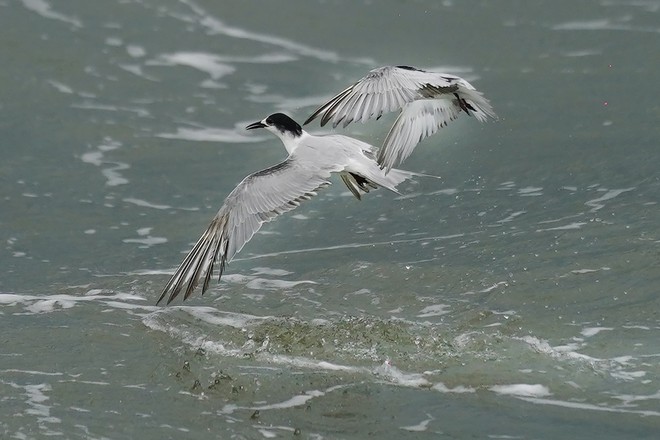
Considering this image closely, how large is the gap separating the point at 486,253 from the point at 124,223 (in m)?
2.70

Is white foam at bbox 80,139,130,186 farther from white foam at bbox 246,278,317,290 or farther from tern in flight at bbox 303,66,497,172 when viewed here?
tern in flight at bbox 303,66,497,172

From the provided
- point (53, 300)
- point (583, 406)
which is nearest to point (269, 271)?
point (53, 300)

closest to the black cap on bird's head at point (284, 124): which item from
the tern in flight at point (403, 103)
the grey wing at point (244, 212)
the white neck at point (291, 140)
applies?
the white neck at point (291, 140)

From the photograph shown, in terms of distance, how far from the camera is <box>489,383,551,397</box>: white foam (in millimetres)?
6051

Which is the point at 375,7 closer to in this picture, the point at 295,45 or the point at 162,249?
the point at 295,45

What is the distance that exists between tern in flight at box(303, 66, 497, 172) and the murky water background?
1.01 metres

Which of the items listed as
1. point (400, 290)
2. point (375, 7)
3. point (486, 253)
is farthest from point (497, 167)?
point (375, 7)

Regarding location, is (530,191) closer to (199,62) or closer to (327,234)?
(327,234)

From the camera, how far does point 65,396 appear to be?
6.27 metres

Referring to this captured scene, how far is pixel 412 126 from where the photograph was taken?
738 centimetres

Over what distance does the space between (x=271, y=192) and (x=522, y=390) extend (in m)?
1.85

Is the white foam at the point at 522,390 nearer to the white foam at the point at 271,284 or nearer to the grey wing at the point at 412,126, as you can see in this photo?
the grey wing at the point at 412,126

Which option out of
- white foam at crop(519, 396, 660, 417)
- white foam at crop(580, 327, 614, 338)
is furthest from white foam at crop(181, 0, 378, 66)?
white foam at crop(519, 396, 660, 417)

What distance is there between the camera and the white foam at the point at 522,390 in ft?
19.9
